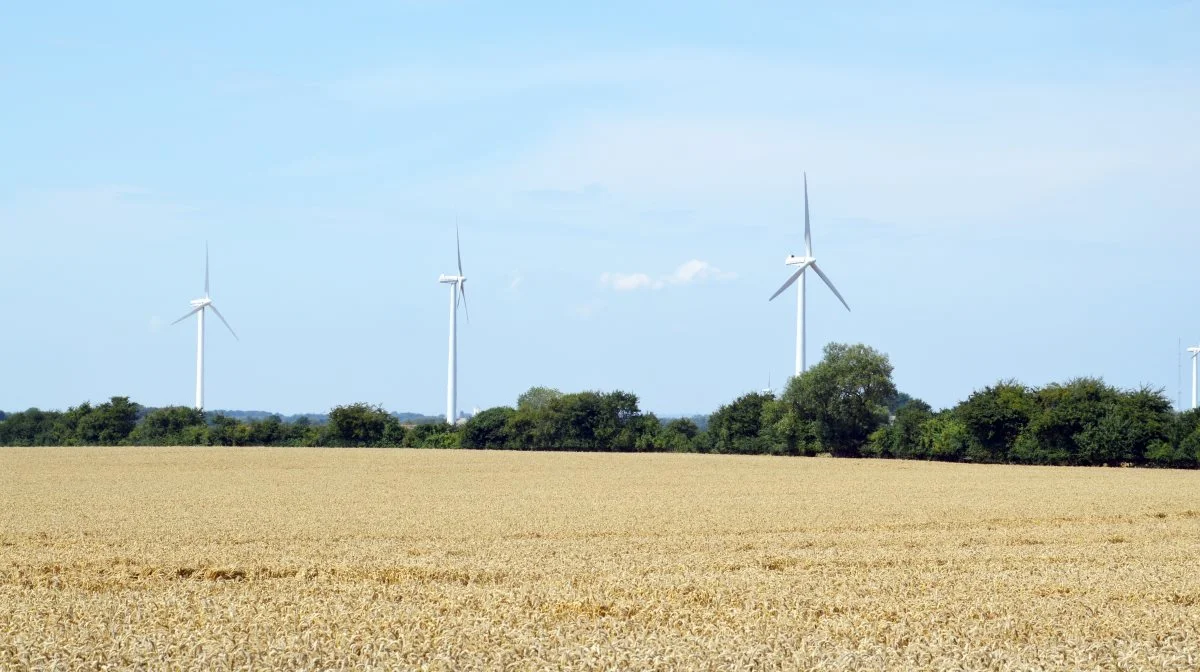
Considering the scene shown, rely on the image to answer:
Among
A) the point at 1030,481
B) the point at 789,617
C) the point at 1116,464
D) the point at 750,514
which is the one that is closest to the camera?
the point at 789,617

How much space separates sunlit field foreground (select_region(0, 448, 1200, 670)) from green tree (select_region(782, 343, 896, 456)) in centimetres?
4168

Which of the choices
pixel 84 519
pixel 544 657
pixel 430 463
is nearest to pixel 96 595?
pixel 544 657

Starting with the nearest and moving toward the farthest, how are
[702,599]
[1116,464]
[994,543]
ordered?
[702,599]
[994,543]
[1116,464]

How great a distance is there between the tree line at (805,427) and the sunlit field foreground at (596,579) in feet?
97.2

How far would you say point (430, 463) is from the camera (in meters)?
75.3

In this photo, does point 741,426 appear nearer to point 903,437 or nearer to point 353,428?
point 903,437

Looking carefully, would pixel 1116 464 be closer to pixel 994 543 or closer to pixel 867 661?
pixel 994 543

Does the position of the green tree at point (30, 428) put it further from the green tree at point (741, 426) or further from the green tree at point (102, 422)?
the green tree at point (741, 426)

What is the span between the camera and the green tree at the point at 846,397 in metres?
87.9

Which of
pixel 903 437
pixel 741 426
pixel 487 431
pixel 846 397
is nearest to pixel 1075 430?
pixel 903 437

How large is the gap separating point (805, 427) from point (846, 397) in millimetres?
3677

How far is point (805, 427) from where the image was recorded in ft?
293

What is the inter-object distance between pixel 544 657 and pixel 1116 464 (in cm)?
6711

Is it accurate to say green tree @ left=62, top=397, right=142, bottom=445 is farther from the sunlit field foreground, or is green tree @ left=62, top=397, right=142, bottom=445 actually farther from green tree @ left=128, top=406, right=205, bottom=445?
the sunlit field foreground
